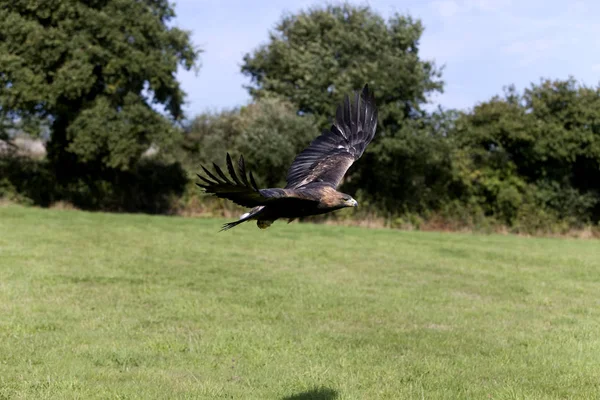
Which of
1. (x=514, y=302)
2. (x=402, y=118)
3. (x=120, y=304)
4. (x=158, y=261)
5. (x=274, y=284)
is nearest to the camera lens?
(x=120, y=304)

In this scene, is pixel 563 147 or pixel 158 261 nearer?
pixel 158 261

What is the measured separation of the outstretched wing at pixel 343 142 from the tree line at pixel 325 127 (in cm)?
1971

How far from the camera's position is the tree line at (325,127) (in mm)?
26016

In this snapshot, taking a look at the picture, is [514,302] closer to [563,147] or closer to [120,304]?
[120,304]

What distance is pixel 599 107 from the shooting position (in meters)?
28.8

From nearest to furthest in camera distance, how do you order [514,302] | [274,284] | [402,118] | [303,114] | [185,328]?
[185,328] → [514,302] → [274,284] → [402,118] → [303,114]

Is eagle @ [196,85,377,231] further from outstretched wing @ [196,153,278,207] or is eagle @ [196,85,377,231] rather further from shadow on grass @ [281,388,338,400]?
shadow on grass @ [281,388,338,400]

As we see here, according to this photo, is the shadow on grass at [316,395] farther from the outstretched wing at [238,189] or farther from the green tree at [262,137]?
the green tree at [262,137]

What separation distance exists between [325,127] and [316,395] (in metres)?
22.5

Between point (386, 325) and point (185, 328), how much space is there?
2.64m

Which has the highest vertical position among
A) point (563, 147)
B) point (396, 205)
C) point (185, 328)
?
point (563, 147)

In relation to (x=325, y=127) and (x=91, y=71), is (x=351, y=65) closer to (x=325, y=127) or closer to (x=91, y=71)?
(x=325, y=127)

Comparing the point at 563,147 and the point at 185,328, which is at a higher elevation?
the point at 563,147

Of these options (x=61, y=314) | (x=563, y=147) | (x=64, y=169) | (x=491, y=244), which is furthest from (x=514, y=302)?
(x=64, y=169)
